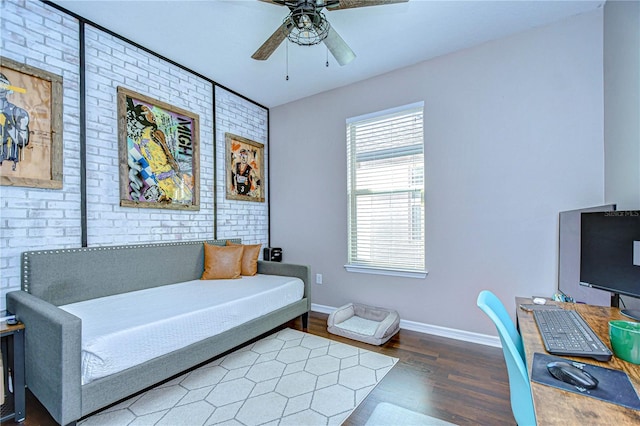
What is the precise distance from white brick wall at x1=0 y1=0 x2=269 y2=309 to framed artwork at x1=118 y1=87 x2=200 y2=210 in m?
0.07

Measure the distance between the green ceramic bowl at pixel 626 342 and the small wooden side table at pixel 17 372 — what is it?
2851 millimetres

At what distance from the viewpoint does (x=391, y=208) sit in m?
3.30

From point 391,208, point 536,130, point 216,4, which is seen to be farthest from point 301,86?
point 536,130

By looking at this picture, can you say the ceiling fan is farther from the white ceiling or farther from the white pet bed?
the white pet bed

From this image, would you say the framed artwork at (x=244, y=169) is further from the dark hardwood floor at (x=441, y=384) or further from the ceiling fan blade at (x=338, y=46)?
the dark hardwood floor at (x=441, y=384)

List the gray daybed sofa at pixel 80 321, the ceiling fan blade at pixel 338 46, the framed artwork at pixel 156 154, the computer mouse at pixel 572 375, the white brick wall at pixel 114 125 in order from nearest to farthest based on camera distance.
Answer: the computer mouse at pixel 572 375 → the gray daybed sofa at pixel 80 321 → the ceiling fan blade at pixel 338 46 → the white brick wall at pixel 114 125 → the framed artwork at pixel 156 154

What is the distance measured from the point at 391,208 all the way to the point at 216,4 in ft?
8.09

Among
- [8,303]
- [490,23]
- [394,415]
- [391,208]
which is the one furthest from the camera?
[391,208]

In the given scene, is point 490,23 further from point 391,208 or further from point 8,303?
point 8,303

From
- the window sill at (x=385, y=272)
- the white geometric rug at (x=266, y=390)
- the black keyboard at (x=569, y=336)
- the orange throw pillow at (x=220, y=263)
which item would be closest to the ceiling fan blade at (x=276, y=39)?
the orange throw pillow at (x=220, y=263)

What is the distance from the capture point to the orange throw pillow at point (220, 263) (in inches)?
124

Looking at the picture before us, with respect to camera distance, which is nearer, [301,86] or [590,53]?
→ [590,53]

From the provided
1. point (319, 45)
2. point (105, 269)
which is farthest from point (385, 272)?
point (105, 269)

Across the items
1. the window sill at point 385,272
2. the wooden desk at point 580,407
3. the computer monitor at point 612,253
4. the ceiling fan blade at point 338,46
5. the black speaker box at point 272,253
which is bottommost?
the window sill at point 385,272
